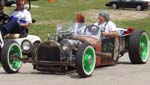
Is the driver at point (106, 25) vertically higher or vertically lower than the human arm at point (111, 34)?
higher

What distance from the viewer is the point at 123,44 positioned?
1210 cm

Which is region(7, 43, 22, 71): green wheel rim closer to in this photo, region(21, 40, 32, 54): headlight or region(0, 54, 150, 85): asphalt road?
region(0, 54, 150, 85): asphalt road

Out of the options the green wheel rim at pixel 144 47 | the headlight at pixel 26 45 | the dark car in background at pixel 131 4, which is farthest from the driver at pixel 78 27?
the dark car in background at pixel 131 4

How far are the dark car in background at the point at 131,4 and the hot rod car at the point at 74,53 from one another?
36990 mm

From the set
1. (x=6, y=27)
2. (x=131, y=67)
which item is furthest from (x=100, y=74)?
(x=6, y=27)

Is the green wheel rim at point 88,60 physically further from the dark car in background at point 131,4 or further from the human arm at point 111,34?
the dark car in background at point 131,4

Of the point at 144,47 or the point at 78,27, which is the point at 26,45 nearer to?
the point at 78,27

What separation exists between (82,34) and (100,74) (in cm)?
119

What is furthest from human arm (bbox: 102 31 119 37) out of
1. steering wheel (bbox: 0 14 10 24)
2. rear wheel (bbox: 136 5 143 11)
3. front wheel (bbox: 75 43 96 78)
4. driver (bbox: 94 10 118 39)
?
rear wheel (bbox: 136 5 143 11)

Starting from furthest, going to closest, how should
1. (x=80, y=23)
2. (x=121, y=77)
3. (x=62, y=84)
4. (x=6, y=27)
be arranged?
(x=6, y=27) < (x=80, y=23) < (x=121, y=77) < (x=62, y=84)

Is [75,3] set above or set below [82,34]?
below

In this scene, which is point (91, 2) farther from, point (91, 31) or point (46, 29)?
point (91, 31)

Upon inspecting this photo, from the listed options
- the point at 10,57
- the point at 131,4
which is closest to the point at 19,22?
the point at 10,57

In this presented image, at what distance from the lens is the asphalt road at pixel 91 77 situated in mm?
9438
